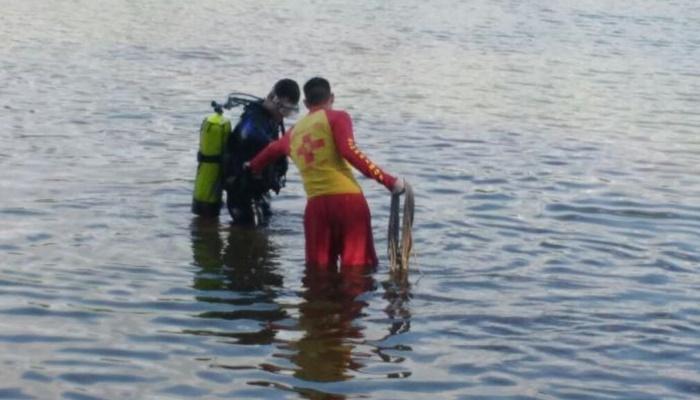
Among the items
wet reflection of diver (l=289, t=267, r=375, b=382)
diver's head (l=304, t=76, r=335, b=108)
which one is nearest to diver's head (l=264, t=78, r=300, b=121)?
diver's head (l=304, t=76, r=335, b=108)

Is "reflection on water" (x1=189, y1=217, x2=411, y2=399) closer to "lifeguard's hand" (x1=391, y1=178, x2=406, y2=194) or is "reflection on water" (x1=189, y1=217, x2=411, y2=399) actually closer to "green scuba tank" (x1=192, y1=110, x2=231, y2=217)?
"green scuba tank" (x1=192, y1=110, x2=231, y2=217)

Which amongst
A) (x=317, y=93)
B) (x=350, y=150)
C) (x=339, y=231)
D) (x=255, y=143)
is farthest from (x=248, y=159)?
(x=350, y=150)

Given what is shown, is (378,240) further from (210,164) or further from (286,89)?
(286,89)

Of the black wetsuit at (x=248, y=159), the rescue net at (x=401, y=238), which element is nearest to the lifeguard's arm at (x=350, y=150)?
the rescue net at (x=401, y=238)

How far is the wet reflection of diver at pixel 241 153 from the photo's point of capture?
11.9 m

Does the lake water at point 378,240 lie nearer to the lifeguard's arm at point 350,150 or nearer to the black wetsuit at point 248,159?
the black wetsuit at point 248,159

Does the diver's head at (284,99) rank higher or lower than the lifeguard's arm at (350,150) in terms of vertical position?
higher

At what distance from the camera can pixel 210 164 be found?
40.6ft

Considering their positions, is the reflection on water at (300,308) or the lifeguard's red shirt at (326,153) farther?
the lifeguard's red shirt at (326,153)

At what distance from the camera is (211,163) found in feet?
40.6

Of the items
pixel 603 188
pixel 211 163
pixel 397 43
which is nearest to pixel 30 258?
pixel 211 163

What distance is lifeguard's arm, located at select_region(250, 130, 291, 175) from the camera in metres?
10.9

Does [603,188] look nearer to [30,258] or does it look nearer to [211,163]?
[211,163]

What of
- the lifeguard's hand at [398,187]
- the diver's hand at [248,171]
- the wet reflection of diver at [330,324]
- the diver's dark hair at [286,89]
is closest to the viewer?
the wet reflection of diver at [330,324]
